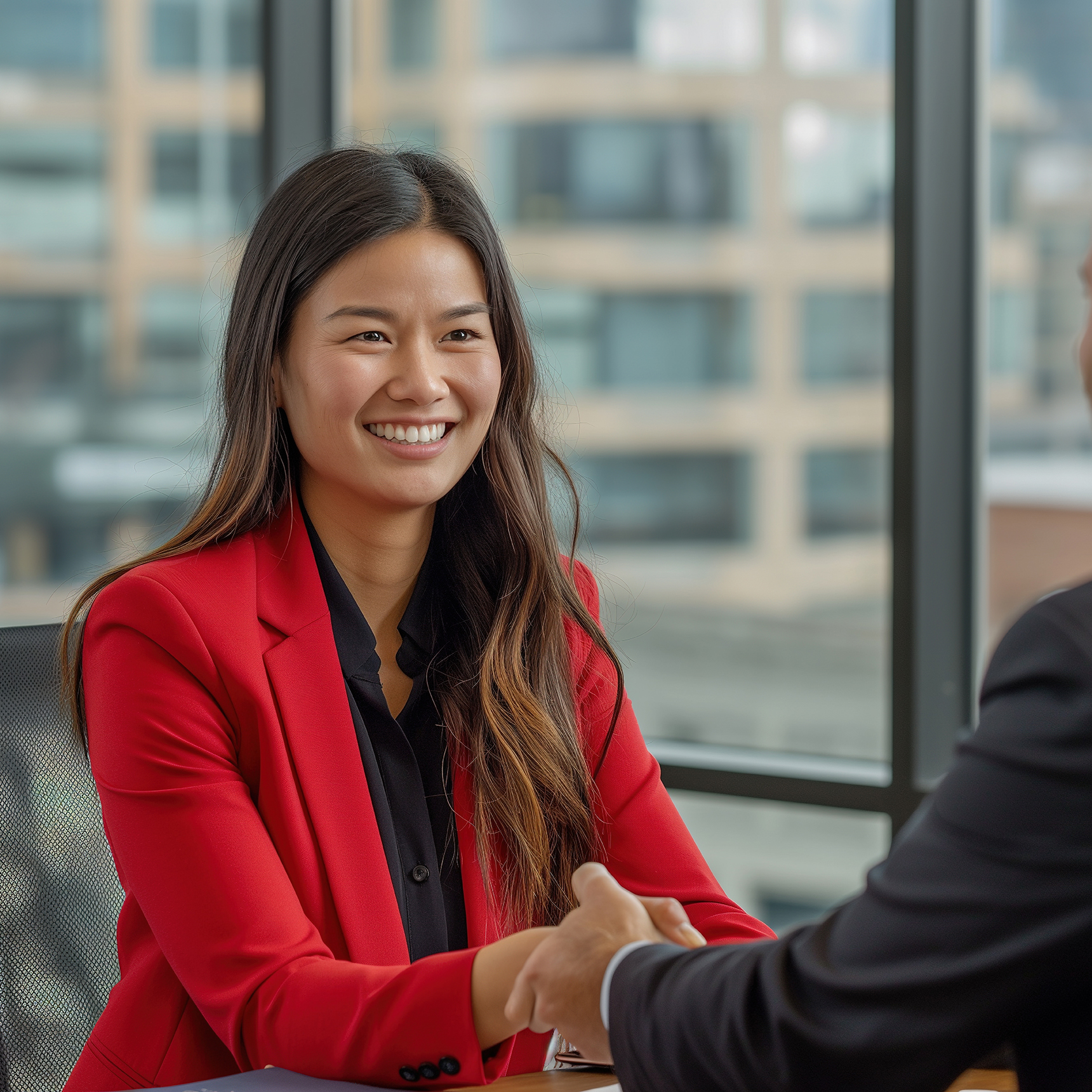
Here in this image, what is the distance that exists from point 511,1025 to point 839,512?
2106mm

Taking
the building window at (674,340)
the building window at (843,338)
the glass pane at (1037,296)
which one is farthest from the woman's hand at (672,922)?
the building window at (674,340)

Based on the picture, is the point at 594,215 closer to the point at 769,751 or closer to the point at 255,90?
the point at 255,90

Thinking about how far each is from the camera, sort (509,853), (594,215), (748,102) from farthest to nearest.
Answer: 1. (594,215)
2. (748,102)
3. (509,853)

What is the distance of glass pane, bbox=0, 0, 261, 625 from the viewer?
338 cm

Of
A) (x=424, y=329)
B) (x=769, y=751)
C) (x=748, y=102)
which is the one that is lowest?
(x=769, y=751)

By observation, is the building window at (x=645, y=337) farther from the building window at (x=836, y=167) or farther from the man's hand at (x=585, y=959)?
the man's hand at (x=585, y=959)

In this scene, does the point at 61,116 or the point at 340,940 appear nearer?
the point at 340,940

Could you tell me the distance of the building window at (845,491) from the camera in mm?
3004

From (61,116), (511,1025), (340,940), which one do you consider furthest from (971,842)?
(61,116)

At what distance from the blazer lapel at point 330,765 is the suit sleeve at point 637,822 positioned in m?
0.31

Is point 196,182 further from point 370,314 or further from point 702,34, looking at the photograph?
point 370,314

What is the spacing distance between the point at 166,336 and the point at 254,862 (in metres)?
2.44

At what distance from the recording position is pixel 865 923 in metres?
0.88

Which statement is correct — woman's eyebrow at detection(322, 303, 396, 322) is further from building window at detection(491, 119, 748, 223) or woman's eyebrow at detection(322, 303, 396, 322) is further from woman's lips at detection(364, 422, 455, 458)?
building window at detection(491, 119, 748, 223)
